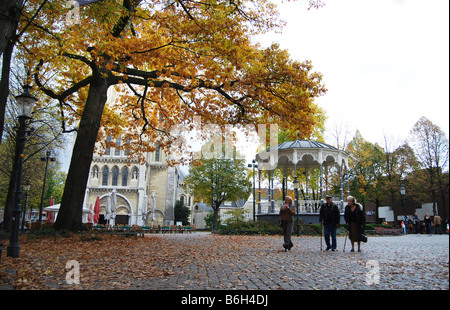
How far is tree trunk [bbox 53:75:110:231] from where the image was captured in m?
13.1

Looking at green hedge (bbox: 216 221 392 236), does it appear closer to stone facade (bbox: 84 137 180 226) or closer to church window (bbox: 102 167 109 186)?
stone facade (bbox: 84 137 180 226)

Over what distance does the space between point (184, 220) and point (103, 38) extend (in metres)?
50.4

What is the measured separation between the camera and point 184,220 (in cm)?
5959

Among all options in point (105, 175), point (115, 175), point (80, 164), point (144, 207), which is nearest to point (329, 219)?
point (80, 164)

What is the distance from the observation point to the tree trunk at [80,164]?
517 inches

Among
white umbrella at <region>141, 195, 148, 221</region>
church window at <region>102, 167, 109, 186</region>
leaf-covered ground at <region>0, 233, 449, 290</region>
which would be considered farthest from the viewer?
white umbrella at <region>141, 195, 148, 221</region>

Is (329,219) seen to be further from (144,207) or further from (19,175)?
(144,207)

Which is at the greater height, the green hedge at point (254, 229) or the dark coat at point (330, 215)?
the dark coat at point (330, 215)

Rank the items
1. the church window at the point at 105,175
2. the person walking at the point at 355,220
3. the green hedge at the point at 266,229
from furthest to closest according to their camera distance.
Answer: the church window at the point at 105,175 → the green hedge at the point at 266,229 → the person walking at the point at 355,220

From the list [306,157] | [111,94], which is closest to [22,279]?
[306,157]

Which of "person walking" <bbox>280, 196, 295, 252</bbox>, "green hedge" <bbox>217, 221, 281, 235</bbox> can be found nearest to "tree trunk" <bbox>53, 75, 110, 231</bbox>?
"person walking" <bbox>280, 196, 295, 252</bbox>

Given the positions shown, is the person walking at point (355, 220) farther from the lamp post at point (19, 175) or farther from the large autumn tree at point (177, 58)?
the lamp post at point (19, 175)

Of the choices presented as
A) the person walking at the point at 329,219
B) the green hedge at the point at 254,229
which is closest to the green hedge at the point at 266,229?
the green hedge at the point at 254,229

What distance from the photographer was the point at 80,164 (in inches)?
531
